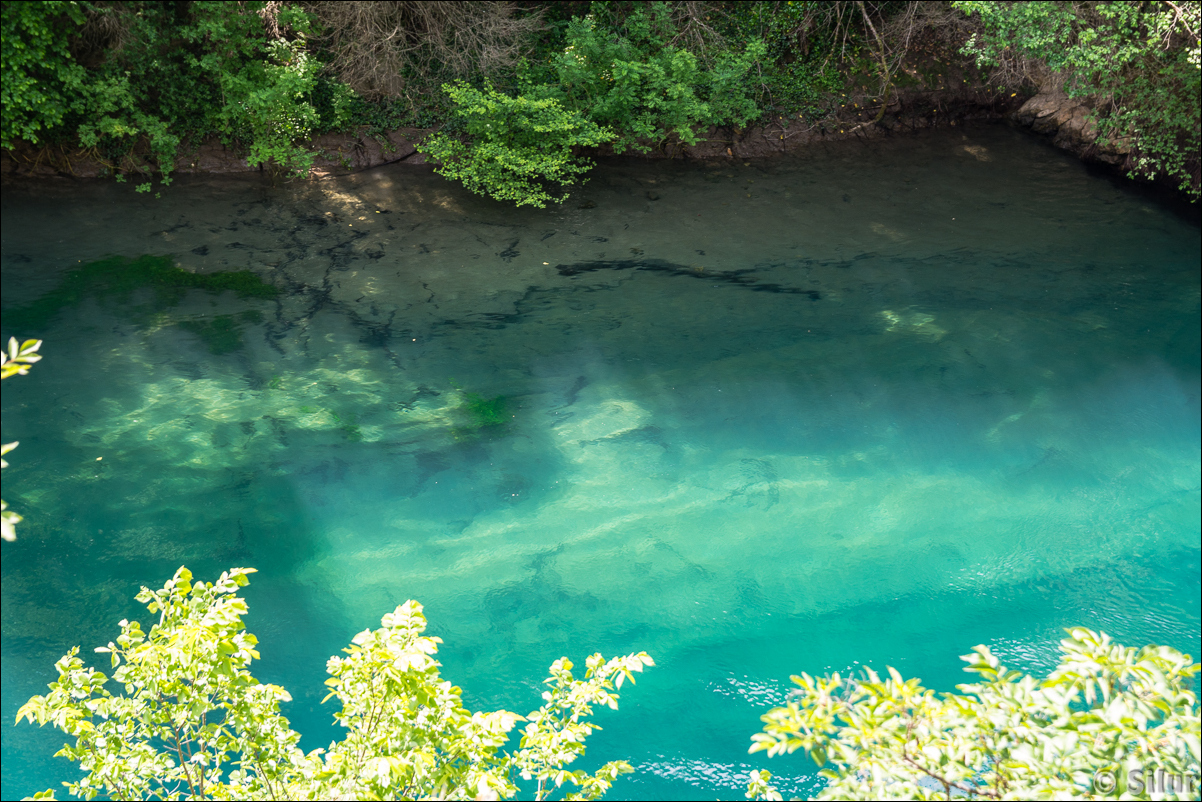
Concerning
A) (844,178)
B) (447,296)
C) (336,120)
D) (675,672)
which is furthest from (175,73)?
(675,672)

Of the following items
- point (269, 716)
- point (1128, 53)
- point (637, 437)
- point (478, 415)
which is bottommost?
point (478, 415)

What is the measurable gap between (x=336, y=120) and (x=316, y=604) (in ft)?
25.8

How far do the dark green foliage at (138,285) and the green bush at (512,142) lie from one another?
10.1 ft

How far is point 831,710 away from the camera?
2303 millimetres

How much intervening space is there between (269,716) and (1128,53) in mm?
10283

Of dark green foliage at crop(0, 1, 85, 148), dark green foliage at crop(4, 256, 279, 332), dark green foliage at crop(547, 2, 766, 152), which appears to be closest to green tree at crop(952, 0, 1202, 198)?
dark green foliage at crop(547, 2, 766, 152)

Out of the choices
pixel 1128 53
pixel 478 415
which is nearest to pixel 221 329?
pixel 478 415

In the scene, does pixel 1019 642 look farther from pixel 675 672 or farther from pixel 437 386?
pixel 437 386

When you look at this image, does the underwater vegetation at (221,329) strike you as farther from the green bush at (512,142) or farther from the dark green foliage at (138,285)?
the green bush at (512,142)

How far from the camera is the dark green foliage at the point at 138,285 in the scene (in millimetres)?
9203

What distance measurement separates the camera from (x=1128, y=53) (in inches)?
340
